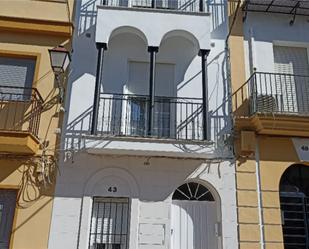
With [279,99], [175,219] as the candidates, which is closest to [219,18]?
[279,99]

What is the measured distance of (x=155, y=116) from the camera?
347 inches

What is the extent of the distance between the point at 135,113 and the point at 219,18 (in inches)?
133

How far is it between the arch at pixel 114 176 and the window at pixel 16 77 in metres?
2.47

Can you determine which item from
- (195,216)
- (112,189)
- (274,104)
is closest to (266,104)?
(274,104)

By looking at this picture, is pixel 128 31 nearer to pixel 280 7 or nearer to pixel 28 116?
pixel 28 116

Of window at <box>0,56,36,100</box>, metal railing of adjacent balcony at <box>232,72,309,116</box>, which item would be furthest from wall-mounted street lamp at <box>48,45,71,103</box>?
metal railing of adjacent balcony at <box>232,72,309,116</box>

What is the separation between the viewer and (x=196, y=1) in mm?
9609

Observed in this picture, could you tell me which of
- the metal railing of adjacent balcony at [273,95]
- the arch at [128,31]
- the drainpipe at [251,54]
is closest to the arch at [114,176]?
the metal railing of adjacent balcony at [273,95]

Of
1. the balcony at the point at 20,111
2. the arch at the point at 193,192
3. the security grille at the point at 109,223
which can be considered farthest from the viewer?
the arch at the point at 193,192

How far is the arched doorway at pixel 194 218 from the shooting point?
7.94 meters

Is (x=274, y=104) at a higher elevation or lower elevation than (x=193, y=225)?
higher

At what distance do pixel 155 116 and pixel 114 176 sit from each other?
5.84 ft

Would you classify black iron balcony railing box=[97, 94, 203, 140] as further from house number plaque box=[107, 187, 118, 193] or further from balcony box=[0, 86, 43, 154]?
balcony box=[0, 86, 43, 154]

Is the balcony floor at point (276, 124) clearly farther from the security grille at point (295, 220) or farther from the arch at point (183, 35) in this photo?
the arch at point (183, 35)
